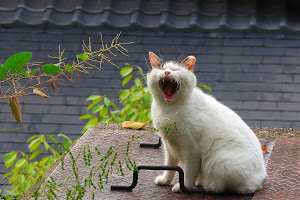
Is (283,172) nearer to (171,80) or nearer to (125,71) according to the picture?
(171,80)

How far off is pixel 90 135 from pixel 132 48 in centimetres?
364

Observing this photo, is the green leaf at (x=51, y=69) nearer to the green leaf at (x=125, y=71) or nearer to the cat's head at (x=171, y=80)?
the cat's head at (x=171, y=80)

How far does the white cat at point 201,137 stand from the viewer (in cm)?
291

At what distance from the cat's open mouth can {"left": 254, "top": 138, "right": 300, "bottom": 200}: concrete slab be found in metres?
0.59

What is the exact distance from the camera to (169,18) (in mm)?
7555

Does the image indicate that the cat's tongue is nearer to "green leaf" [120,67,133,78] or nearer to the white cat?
the white cat

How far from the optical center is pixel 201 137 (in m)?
2.98

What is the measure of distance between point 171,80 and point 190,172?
0.45 metres

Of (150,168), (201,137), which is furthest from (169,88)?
(150,168)

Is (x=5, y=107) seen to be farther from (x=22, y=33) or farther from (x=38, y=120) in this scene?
(x=22, y=33)

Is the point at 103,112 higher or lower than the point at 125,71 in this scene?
lower

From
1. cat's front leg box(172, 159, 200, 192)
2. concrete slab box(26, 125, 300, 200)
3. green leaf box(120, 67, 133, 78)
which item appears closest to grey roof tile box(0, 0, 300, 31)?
green leaf box(120, 67, 133, 78)

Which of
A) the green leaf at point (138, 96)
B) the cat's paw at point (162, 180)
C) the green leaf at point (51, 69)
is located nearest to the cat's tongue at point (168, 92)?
the cat's paw at point (162, 180)

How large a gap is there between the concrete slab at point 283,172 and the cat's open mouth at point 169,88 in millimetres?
594
